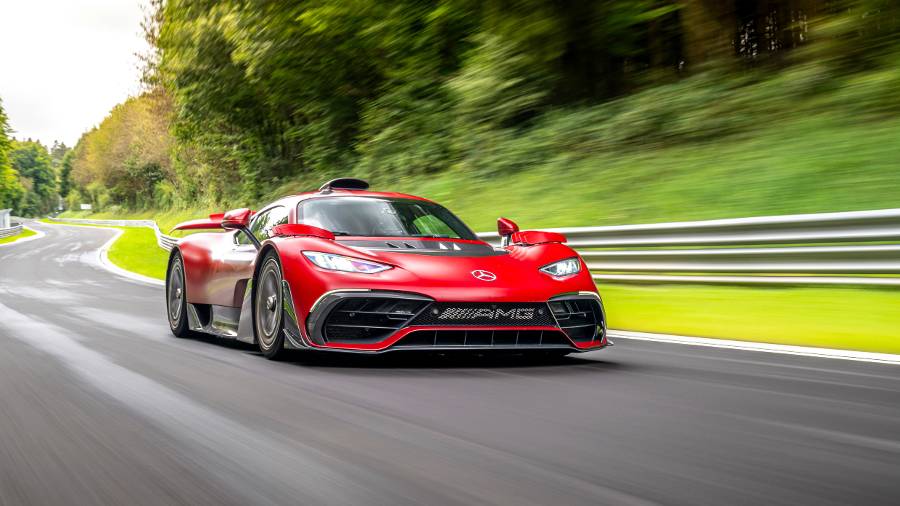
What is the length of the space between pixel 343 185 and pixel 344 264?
2.07 meters

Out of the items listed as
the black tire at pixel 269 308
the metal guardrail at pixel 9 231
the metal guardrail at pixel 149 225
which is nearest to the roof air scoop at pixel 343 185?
the black tire at pixel 269 308

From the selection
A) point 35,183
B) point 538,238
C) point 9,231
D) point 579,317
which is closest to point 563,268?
point 579,317

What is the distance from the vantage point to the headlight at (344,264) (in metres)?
5.55

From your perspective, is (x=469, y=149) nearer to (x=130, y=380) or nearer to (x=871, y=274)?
(x=871, y=274)

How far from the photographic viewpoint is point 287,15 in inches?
1029

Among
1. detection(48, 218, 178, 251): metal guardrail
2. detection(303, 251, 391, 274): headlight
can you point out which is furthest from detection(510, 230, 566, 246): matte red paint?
detection(48, 218, 178, 251): metal guardrail

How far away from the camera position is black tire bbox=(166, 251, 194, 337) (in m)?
7.91

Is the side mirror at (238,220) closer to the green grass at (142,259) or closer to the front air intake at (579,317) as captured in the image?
the front air intake at (579,317)

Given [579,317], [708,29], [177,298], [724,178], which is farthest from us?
[708,29]

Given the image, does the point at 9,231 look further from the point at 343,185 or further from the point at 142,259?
the point at 343,185

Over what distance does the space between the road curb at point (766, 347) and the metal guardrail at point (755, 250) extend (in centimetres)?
163

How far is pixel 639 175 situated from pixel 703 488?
A: 11.9 m

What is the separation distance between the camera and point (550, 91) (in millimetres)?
18938

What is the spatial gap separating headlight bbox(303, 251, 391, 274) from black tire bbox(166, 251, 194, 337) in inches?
103
